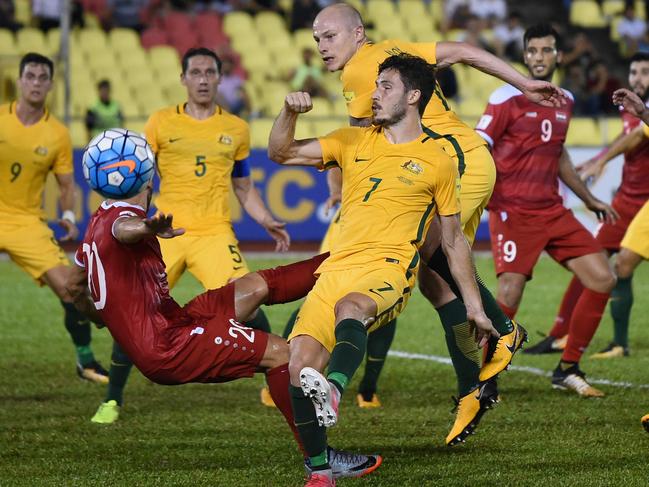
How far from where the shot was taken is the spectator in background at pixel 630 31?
2500cm

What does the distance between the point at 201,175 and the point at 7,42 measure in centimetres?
1315

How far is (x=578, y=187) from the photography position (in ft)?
30.0

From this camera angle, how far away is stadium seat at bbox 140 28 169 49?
73.4 feet

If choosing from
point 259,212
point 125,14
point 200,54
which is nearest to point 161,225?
point 259,212

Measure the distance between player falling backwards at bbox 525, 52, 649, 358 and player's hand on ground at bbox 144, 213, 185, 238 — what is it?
533 centimetres

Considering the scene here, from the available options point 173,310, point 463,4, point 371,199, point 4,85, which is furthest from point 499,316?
point 463,4

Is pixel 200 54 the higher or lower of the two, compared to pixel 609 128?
higher

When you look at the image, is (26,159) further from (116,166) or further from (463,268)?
(463,268)

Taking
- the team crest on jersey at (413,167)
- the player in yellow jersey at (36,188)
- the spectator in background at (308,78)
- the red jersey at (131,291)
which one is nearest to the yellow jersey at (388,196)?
the team crest on jersey at (413,167)

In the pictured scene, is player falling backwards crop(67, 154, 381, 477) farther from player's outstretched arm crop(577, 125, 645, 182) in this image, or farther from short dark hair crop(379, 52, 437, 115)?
player's outstretched arm crop(577, 125, 645, 182)

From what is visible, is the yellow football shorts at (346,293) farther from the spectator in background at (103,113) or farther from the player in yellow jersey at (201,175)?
the spectator in background at (103,113)

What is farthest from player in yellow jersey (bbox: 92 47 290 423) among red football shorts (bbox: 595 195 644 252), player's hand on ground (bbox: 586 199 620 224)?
red football shorts (bbox: 595 195 644 252)

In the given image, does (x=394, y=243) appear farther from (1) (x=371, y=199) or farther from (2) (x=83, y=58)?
(2) (x=83, y=58)

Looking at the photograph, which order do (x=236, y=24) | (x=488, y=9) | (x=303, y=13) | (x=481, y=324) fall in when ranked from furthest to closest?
(x=488, y=9) < (x=303, y=13) < (x=236, y=24) < (x=481, y=324)
